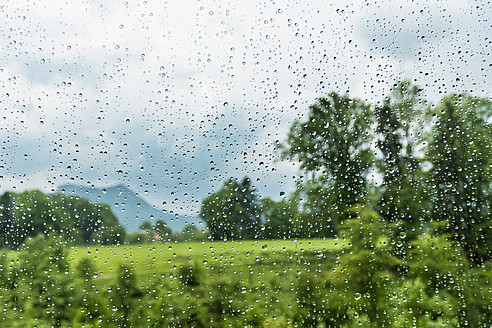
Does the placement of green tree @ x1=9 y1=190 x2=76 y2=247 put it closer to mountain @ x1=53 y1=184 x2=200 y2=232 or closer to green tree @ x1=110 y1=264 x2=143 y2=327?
mountain @ x1=53 y1=184 x2=200 y2=232

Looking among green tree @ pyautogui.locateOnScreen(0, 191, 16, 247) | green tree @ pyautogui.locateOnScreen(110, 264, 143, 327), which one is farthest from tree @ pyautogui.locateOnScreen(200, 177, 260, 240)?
green tree @ pyautogui.locateOnScreen(0, 191, 16, 247)

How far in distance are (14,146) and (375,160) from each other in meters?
1.35

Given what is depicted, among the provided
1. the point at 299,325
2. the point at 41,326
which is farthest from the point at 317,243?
the point at 41,326

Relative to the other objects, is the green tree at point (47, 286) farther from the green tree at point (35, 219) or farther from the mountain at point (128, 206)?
the mountain at point (128, 206)

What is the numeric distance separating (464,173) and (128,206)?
138cm

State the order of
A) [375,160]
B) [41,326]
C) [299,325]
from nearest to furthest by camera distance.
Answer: [41,326], [299,325], [375,160]

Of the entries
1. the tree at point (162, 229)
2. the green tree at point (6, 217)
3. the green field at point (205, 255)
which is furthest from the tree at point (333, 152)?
the green tree at point (6, 217)

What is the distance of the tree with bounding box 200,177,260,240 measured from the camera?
4.15 ft

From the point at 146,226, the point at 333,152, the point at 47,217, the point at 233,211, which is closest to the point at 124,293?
the point at 146,226

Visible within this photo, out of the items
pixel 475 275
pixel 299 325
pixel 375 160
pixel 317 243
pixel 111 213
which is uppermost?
pixel 375 160

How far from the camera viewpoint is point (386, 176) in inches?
56.3

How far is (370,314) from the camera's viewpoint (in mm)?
1388

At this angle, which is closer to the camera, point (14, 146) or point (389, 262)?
point (14, 146)

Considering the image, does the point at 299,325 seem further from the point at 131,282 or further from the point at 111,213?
the point at 111,213
